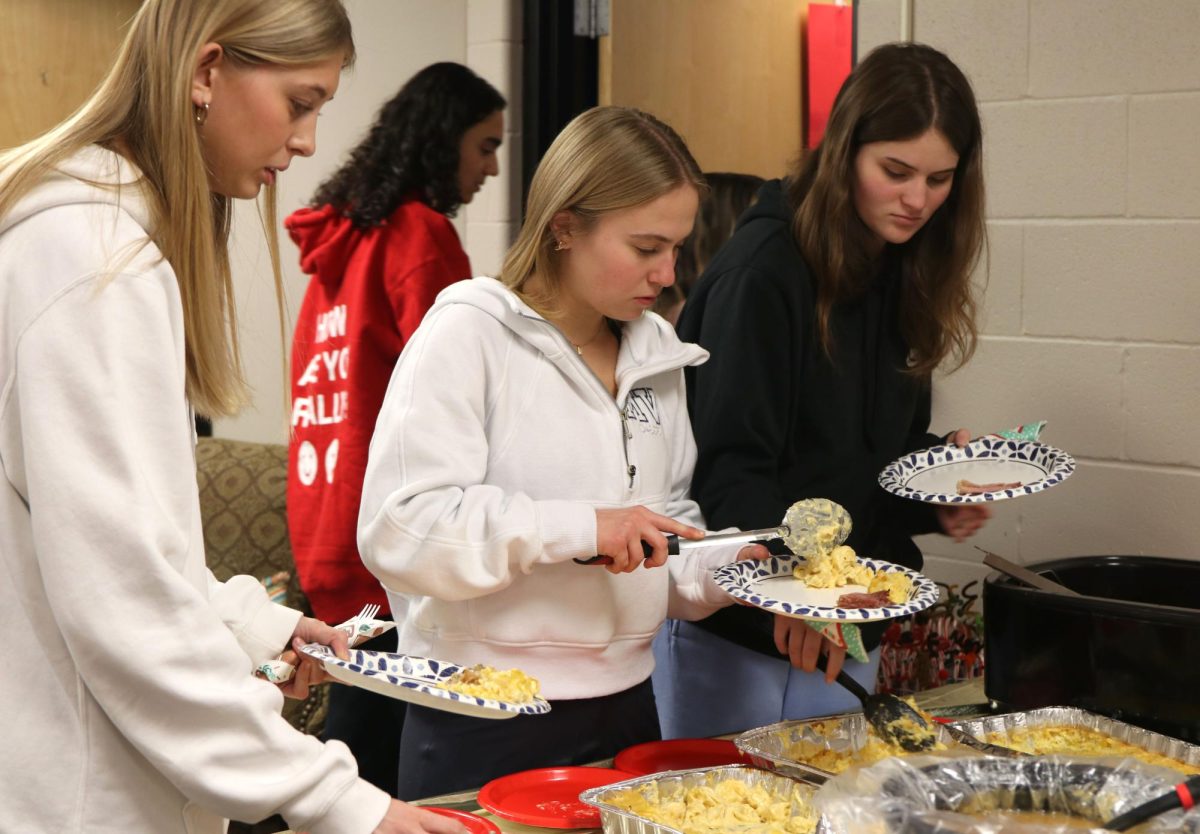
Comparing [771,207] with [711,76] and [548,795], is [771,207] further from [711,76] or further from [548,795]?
[711,76]

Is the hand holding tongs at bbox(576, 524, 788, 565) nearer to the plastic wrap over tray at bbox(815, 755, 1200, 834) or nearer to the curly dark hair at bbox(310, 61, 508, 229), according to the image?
the plastic wrap over tray at bbox(815, 755, 1200, 834)

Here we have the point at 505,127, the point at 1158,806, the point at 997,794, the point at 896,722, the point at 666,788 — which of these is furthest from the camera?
the point at 505,127

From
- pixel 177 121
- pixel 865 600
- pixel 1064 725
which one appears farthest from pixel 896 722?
pixel 177 121

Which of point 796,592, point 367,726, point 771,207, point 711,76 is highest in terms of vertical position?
point 711,76

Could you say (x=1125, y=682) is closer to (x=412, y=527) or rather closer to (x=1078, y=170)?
(x=412, y=527)

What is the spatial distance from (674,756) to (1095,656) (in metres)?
0.61

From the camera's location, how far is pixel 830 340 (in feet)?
6.74

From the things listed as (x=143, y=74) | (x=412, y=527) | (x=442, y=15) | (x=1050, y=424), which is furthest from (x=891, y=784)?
(x=442, y=15)

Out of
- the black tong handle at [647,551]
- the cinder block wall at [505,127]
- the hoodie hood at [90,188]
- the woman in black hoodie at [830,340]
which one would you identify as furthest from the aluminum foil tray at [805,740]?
the cinder block wall at [505,127]

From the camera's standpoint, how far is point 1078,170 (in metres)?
2.59

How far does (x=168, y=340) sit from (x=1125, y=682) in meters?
1.35

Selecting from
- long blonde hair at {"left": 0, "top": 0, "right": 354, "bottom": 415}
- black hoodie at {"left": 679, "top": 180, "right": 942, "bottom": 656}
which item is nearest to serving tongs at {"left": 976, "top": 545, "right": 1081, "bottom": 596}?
black hoodie at {"left": 679, "top": 180, "right": 942, "bottom": 656}

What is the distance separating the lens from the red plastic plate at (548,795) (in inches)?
58.8

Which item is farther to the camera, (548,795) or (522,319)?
(522,319)
